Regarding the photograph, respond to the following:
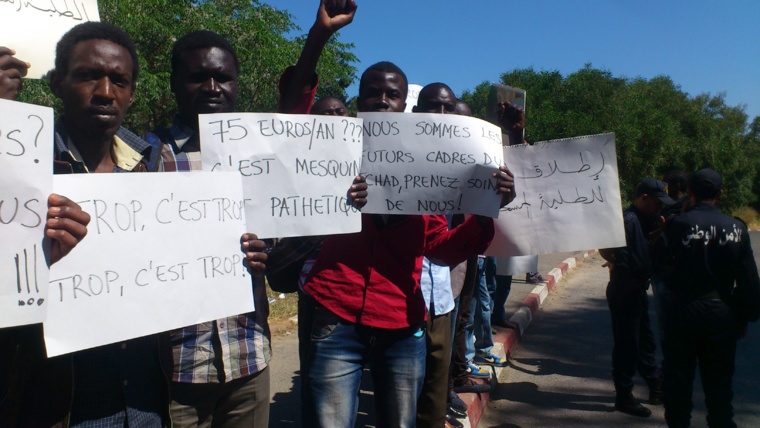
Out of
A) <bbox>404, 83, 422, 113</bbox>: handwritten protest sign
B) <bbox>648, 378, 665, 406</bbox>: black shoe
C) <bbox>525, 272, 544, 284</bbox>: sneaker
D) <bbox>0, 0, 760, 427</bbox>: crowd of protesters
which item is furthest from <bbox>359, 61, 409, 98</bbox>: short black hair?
<bbox>525, 272, 544, 284</bbox>: sneaker

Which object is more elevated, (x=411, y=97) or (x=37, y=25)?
(x=411, y=97)

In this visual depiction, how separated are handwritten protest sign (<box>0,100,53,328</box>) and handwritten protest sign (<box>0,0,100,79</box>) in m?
0.92

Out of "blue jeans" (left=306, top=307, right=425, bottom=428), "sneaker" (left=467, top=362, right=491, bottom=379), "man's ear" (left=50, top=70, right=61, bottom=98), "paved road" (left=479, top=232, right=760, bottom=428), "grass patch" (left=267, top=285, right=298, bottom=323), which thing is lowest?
"paved road" (left=479, top=232, right=760, bottom=428)

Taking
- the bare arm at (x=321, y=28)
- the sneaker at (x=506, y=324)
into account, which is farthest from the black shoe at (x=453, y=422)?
the sneaker at (x=506, y=324)

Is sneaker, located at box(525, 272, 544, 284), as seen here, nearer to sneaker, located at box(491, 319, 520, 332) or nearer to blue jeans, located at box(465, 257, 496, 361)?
sneaker, located at box(491, 319, 520, 332)

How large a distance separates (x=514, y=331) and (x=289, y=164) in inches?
208

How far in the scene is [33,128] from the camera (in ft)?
4.59

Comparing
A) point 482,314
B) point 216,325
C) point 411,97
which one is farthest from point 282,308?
point 216,325

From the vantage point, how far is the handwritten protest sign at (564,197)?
2.54 m

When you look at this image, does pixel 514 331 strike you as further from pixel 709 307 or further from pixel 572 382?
pixel 709 307

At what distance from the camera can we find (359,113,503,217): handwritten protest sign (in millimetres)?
2275

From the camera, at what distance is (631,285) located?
464cm

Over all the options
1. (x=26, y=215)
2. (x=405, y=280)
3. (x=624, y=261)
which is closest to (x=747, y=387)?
(x=624, y=261)

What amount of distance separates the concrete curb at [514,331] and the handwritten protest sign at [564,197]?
1874 mm
